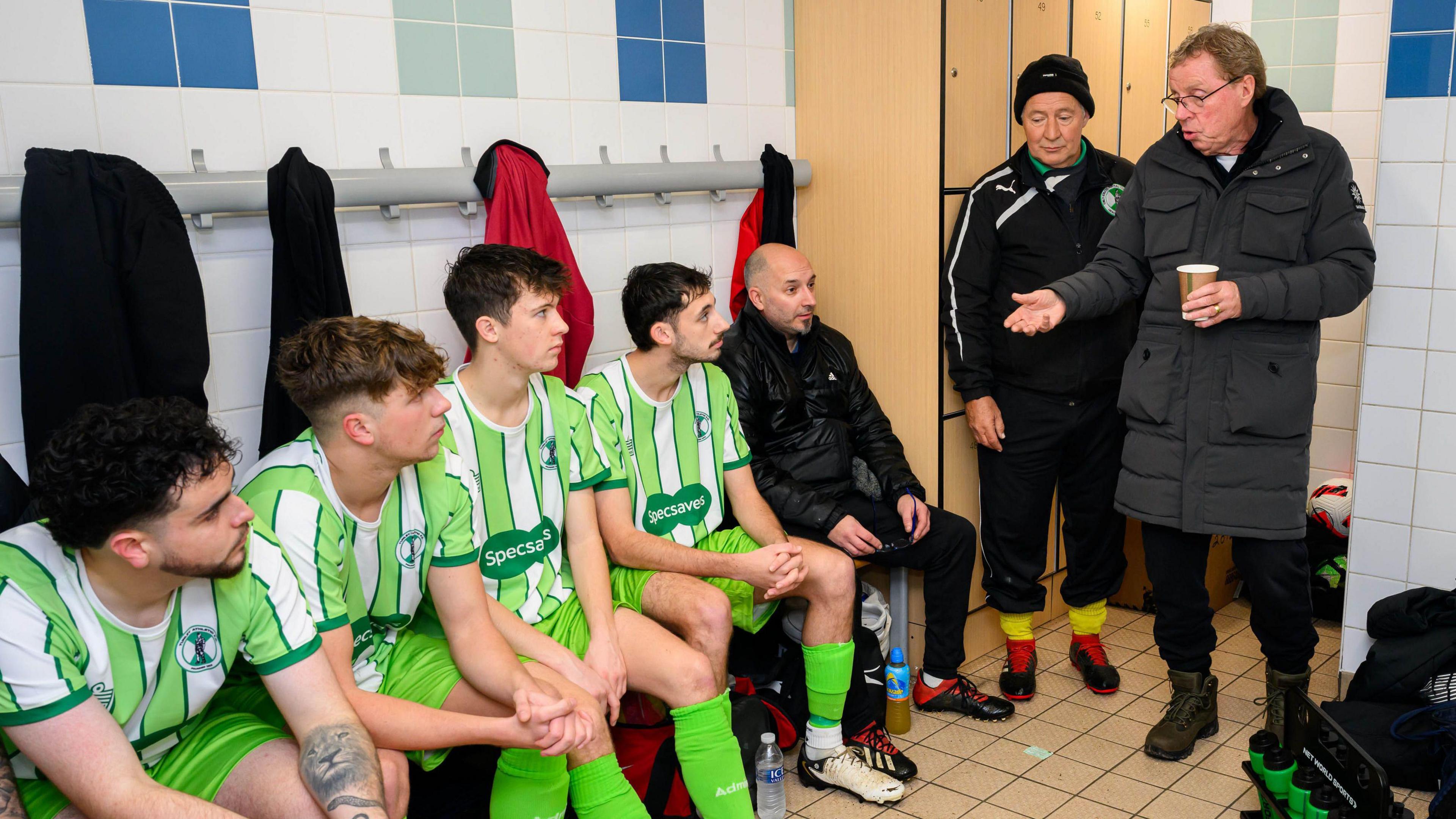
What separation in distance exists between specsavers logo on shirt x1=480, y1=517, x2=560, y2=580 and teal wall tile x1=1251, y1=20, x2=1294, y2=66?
3.11 metres

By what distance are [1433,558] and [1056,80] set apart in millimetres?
1566

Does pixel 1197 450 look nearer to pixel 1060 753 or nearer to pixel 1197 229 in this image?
pixel 1197 229

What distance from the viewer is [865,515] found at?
3.04m

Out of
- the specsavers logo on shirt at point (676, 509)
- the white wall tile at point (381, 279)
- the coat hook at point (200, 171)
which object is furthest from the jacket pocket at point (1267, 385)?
the coat hook at point (200, 171)

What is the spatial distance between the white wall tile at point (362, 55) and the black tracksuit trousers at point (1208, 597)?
6.98 feet

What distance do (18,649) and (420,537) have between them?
71cm

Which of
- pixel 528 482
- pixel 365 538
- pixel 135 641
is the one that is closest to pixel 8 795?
pixel 135 641

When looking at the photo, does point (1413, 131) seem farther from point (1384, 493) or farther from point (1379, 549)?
point (1379, 549)

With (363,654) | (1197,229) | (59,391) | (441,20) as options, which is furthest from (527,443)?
(1197,229)

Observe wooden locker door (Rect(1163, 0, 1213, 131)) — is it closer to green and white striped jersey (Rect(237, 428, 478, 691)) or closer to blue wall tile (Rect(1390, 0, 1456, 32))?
blue wall tile (Rect(1390, 0, 1456, 32))

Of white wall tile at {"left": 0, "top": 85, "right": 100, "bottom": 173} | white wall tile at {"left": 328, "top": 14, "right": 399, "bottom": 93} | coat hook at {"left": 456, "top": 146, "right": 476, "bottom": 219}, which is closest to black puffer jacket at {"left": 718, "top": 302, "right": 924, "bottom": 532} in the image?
coat hook at {"left": 456, "top": 146, "right": 476, "bottom": 219}

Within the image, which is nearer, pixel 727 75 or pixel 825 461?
pixel 825 461

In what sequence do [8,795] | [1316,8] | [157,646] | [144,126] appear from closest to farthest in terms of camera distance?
[8,795] → [157,646] → [144,126] → [1316,8]

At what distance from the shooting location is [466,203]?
272cm
